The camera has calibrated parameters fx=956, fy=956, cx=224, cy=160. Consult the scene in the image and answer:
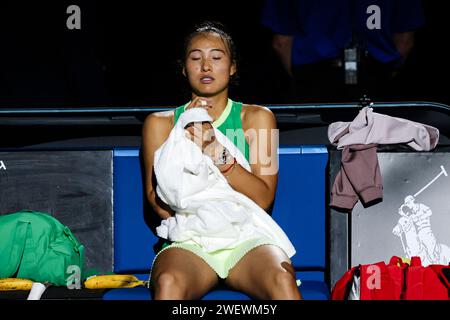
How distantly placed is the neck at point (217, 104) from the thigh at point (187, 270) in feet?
2.42

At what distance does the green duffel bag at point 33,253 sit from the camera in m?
4.16

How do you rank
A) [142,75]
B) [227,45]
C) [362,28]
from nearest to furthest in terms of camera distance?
[227,45]
[362,28]
[142,75]

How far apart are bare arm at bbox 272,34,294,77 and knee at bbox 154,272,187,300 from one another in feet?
7.97

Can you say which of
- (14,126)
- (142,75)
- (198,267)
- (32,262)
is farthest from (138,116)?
(142,75)

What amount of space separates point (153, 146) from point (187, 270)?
712 millimetres

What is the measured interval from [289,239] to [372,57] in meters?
1.74

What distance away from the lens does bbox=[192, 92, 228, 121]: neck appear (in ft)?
14.0

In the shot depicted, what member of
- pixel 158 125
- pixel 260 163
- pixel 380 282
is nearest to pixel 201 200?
pixel 260 163

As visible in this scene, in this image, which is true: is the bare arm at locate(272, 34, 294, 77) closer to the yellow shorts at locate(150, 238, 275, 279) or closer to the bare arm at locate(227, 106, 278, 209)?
the bare arm at locate(227, 106, 278, 209)

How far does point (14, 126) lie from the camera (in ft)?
15.7

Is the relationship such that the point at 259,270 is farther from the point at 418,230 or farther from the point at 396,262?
the point at 418,230

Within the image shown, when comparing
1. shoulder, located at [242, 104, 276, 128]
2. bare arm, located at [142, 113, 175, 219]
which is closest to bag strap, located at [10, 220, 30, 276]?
bare arm, located at [142, 113, 175, 219]

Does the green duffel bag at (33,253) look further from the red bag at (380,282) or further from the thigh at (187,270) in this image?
the red bag at (380,282)

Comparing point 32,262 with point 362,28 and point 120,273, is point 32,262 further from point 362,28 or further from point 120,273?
point 362,28
